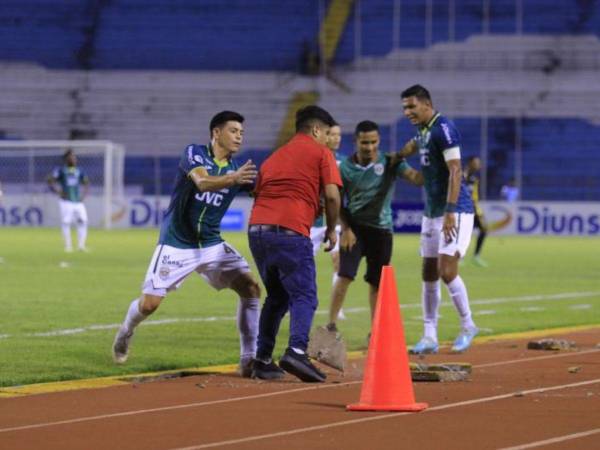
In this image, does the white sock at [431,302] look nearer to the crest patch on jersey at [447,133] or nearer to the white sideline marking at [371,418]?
the crest patch on jersey at [447,133]

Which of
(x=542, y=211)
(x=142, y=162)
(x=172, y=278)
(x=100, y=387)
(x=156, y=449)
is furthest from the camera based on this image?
(x=142, y=162)

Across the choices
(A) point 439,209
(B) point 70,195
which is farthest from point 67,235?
(A) point 439,209

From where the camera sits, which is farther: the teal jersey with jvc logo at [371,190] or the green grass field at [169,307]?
the teal jersey with jvc logo at [371,190]

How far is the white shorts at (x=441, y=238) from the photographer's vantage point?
12.8 meters

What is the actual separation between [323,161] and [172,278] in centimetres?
143

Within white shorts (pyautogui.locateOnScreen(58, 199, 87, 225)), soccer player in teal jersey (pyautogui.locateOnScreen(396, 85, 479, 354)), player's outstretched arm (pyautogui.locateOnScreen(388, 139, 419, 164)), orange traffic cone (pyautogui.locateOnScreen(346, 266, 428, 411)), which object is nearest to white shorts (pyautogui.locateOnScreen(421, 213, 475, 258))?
soccer player in teal jersey (pyautogui.locateOnScreen(396, 85, 479, 354))

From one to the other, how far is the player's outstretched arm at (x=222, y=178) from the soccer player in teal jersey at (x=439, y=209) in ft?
8.57

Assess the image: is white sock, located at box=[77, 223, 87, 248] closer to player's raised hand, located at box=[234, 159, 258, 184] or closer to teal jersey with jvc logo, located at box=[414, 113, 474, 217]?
teal jersey with jvc logo, located at box=[414, 113, 474, 217]

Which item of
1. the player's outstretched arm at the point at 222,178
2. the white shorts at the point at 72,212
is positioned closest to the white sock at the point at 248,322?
the player's outstretched arm at the point at 222,178

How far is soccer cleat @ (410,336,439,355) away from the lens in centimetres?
1256

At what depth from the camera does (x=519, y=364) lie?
454 inches

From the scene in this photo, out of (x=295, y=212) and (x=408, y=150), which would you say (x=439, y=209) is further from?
(x=295, y=212)

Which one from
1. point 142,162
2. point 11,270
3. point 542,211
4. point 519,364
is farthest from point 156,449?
point 142,162

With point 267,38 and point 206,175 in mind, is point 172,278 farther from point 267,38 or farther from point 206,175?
point 267,38
